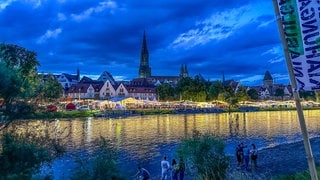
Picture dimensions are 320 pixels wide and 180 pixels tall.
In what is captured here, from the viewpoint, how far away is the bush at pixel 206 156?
2091 cm

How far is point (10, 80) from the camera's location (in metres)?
12.6

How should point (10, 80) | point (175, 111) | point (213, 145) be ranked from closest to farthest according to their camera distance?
1. point (10, 80)
2. point (213, 145)
3. point (175, 111)

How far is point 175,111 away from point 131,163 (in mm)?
132467

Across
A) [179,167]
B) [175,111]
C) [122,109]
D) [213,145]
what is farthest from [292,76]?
[175,111]

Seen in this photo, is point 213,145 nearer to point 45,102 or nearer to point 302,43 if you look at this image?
point 45,102

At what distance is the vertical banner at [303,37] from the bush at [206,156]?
46.9ft

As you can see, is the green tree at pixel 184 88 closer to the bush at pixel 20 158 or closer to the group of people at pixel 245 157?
the group of people at pixel 245 157

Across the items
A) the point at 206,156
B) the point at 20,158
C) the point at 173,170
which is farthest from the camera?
the point at 173,170

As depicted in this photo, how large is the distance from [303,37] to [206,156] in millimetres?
16718

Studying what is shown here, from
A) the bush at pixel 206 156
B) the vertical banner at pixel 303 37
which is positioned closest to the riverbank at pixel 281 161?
the bush at pixel 206 156

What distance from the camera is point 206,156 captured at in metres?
22.3

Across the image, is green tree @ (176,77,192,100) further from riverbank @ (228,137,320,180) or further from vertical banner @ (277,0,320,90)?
vertical banner @ (277,0,320,90)

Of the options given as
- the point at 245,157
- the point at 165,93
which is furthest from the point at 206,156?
the point at 165,93

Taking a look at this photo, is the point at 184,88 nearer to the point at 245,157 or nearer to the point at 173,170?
the point at 245,157
